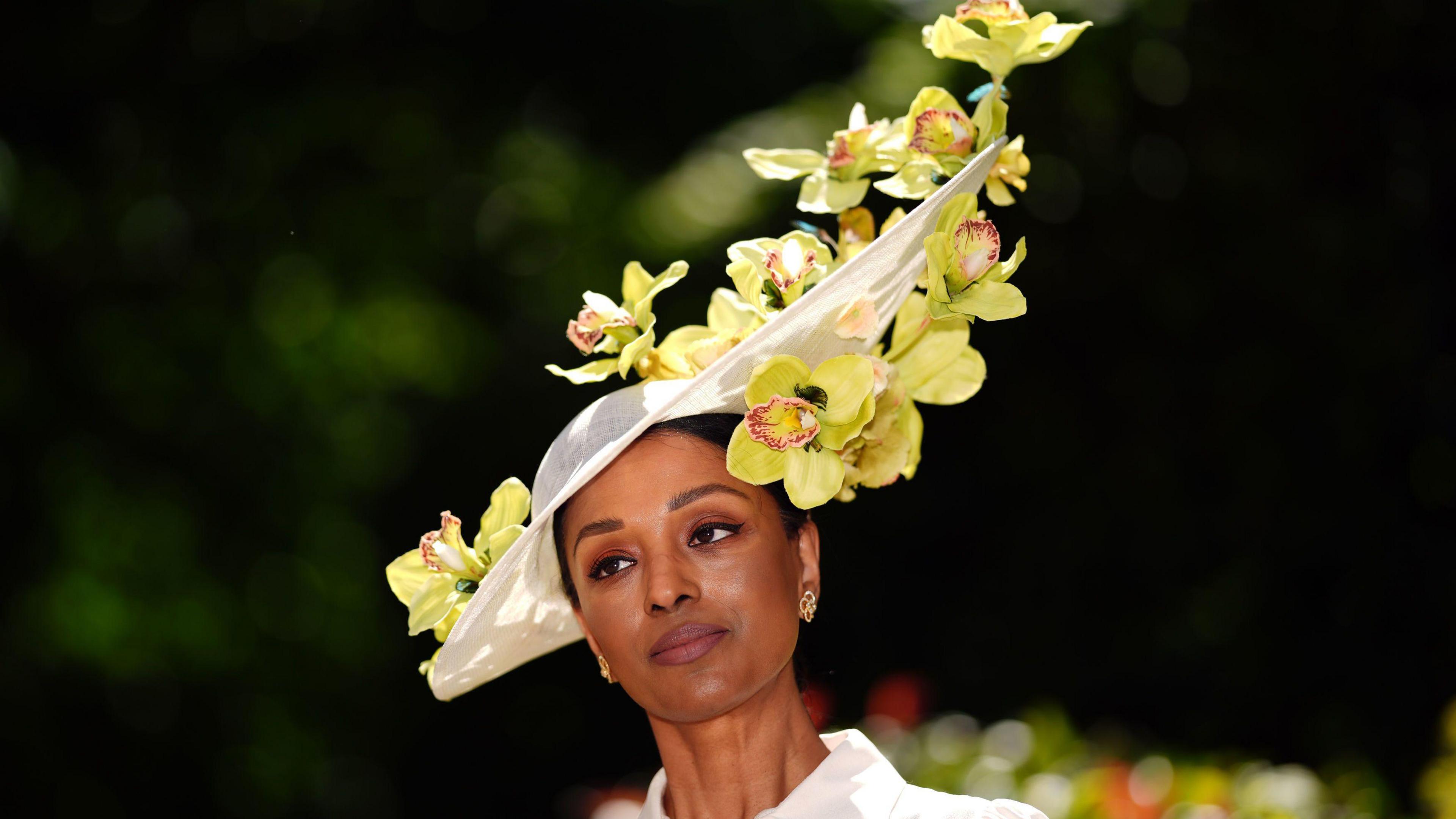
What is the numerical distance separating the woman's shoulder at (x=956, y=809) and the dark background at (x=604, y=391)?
367 centimetres

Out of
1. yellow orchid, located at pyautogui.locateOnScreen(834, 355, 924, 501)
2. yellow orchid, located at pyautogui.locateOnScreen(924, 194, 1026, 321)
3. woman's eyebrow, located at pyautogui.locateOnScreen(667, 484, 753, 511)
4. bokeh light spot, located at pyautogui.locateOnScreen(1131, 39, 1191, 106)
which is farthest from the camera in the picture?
bokeh light spot, located at pyautogui.locateOnScreen(1131, 39, 1191, 106)

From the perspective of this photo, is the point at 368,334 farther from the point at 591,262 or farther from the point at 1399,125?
the point at 1399,125

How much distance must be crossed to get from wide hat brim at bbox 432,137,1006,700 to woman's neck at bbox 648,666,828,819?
0.28 meters

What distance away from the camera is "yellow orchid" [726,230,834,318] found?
158 centimetres

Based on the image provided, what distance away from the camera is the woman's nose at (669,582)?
152 centimetres

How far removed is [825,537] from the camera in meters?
1.84

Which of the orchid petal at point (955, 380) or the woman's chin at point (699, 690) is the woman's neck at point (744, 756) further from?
the orchid petal at point (955, 380)

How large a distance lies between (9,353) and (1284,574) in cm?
557

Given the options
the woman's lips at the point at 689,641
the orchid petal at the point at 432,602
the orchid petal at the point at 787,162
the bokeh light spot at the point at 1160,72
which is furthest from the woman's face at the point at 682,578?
the bokeh light spot at the point at 1160,72

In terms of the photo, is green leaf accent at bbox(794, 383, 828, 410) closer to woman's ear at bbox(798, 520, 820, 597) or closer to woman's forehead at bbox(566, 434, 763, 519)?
woman's forehead at bbox(566, 434, 763, 519)

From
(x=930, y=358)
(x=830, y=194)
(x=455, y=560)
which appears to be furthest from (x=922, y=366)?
(x=455, y=560)

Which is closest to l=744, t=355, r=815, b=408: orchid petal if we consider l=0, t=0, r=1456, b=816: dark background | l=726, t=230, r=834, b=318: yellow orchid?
l=726, t=230, r=834, b=318: yellow orchid

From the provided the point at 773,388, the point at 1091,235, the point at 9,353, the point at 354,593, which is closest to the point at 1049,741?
the point at 773,388

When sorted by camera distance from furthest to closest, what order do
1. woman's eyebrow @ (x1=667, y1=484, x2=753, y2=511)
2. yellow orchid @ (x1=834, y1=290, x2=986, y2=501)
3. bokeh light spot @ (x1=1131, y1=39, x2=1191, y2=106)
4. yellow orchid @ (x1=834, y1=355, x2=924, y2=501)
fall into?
bokeh light spot @ (x1=1131, y1=39, x2=1191, y2=106) → yellow orchid @ (x1=834, y1=290, x2=986, y2=501) → yellow orchid @ (x1=834, y1=355, x2=924, y2=501) → woman's eyebrow @ (x1=667, y1=484, x2=753, y2=511)
